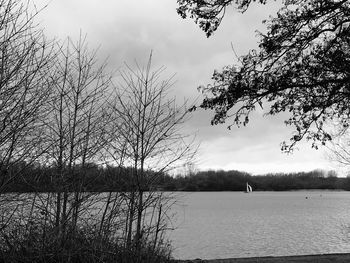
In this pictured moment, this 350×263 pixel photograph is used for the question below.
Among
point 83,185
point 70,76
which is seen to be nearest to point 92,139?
point 83,185

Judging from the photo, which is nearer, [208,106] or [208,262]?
[208,106]

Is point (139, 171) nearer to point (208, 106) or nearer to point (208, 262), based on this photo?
point (208, 106)

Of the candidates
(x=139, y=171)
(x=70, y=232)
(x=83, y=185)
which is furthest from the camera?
(x=139, y=171)

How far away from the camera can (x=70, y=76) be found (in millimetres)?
9500

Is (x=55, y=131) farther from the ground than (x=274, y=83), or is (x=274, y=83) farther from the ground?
(x=274, y=83)

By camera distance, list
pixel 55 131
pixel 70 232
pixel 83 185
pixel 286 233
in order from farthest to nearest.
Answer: pixel 286 233, pixel 55 131, pixel 83 185, pixel 70 232

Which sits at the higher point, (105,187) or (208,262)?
(105,187)

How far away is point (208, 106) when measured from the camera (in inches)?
332

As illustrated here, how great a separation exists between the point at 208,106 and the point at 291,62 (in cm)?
187

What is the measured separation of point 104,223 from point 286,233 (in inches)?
1028

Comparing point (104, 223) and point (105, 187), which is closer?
point (104, 223)

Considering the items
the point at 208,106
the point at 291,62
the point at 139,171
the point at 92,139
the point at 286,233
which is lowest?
the point at 286,233

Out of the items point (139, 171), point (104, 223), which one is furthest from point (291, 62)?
point (104, 223)

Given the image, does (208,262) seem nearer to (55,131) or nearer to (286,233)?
(55,131)
